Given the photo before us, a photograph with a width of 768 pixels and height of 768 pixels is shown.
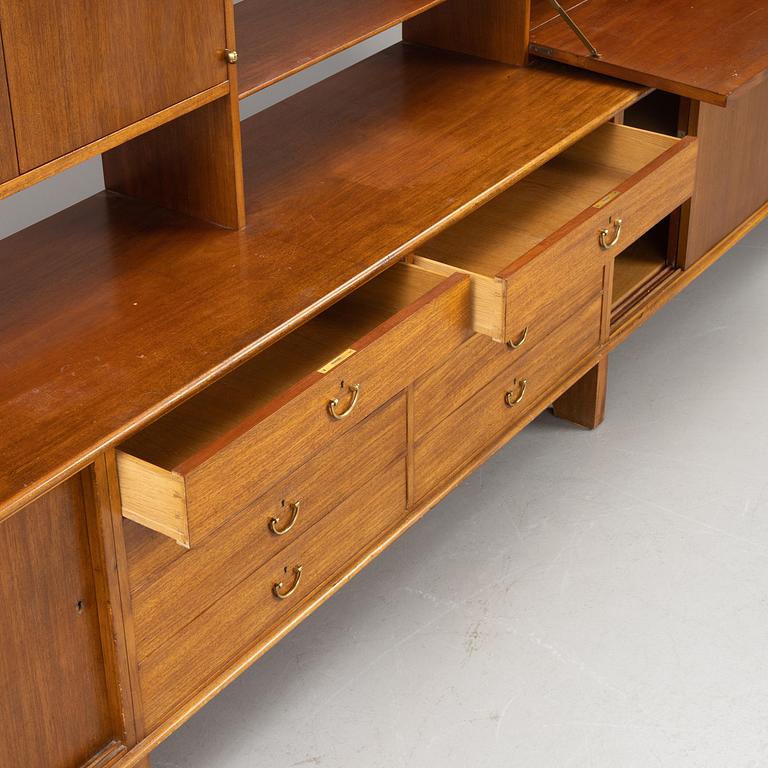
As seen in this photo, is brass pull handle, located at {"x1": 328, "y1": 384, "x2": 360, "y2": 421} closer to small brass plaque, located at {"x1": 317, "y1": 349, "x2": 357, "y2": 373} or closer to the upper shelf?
small brass plaque, located at {"x1": 317, "y1": 349, "x2": 357, "y2": 373}

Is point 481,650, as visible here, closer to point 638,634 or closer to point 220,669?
point 638,634

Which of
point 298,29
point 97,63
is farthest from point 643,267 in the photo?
point 97,63

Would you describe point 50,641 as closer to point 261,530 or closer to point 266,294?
point 261,530

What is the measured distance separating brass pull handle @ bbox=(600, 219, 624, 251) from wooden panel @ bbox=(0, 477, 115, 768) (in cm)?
111

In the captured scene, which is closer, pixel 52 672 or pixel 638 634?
pixel 52 672

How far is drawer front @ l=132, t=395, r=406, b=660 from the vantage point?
6.77 feet

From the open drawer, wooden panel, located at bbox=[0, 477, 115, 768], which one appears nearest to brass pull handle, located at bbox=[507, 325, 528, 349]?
the open drawer

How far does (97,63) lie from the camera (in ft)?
6.44

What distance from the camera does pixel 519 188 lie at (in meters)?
2.88

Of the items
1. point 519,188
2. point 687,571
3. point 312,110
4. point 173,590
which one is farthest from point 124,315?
point 687,571

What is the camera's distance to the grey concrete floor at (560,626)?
2379mm

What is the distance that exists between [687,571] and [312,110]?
114 centimetres

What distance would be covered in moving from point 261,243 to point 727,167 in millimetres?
1381

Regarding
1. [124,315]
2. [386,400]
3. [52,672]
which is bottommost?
[52,672]
